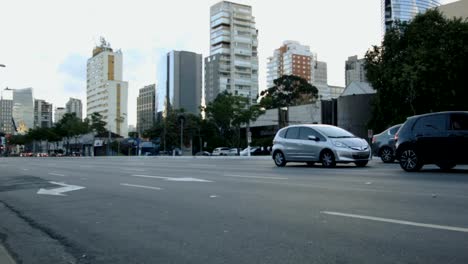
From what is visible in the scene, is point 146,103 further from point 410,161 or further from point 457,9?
point 410,161

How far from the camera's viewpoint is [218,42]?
448ft

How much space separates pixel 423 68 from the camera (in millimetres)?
31672

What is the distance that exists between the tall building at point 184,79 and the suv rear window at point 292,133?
115 meters

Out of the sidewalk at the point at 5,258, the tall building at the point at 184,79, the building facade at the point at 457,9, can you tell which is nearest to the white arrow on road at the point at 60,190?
the sidewalk at the point at 5,258

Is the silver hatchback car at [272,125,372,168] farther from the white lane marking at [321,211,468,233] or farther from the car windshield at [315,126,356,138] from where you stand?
the white lane marking at [321,211,468,233]

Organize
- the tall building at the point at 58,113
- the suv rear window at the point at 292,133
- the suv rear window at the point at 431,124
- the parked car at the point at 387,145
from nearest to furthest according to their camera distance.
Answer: the suv rear window at the point at 431,124 → the suv rear window at the point at 292,133 → the parked car at the point at 387,145 → the tall building at the point at 58,113

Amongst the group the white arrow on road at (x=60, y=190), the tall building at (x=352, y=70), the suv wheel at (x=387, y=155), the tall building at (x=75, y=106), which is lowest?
the white arrow on road at (x=60, y=190)

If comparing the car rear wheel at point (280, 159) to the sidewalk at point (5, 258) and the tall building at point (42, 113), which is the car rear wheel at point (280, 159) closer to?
the sidewalk at point (5, 258)

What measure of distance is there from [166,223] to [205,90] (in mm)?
136196

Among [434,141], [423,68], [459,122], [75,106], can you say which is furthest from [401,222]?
[75,106]

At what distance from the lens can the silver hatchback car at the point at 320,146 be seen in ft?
54.5

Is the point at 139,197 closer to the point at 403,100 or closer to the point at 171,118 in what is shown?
the point at 403,100

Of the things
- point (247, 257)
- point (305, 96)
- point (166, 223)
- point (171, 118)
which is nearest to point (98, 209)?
point (166, 223)

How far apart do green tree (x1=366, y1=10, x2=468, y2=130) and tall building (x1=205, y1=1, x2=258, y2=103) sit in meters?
97.3
